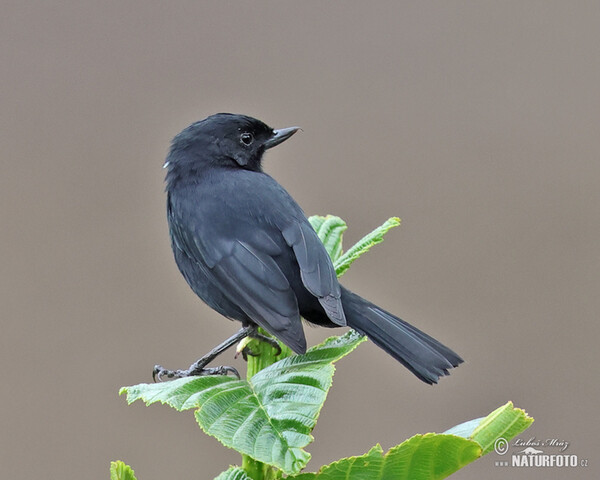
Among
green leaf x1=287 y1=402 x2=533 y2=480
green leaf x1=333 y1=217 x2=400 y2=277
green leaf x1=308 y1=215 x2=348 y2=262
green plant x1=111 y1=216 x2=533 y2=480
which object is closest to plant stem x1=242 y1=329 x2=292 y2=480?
green plant x1=111 y1=216 x2=533 y2=480

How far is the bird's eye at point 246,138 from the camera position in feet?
8.83

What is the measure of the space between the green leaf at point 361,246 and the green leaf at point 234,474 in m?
0.74

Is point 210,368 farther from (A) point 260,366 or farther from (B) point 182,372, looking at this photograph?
(A) point 260,366

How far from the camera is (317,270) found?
212 centimetres

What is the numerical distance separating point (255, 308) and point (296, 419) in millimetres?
759

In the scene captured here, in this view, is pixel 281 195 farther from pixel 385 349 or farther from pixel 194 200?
pixel 385 349

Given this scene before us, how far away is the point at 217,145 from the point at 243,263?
57cm

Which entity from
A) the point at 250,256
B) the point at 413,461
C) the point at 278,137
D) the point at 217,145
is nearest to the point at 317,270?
the point at 250,256

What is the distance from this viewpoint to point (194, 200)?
2426 millimetres

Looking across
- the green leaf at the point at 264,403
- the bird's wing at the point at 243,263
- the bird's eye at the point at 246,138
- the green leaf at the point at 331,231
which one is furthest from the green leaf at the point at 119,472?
the bird's eye at the point at 246,138

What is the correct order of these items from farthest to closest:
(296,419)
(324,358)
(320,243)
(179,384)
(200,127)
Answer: (200,127) < (320,243) < (324,358) < (179,384) < (296,419)

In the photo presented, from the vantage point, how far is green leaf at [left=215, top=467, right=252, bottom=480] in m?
1.27

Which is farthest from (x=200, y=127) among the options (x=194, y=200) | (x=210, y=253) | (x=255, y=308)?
(x=255, y=308)

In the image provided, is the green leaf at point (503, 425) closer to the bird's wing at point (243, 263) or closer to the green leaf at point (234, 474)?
the green leaf at point (234, 474)
